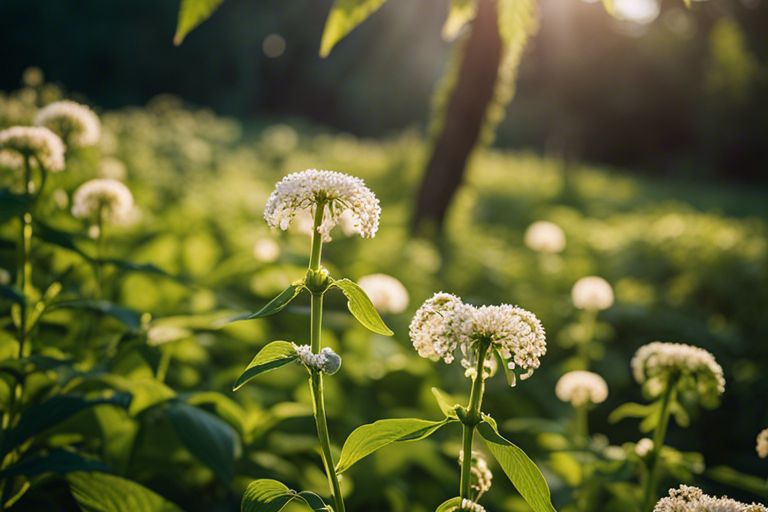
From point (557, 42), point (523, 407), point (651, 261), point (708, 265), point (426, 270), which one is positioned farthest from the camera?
point (557, 42)

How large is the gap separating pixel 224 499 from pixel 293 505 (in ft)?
0.80

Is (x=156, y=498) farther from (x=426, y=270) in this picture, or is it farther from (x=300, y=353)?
(x=426, y=270)

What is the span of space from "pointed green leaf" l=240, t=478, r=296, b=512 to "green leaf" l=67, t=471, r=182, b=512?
40cm

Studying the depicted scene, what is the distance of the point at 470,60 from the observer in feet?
17.1

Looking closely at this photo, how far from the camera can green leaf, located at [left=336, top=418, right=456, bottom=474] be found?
1.06 meters

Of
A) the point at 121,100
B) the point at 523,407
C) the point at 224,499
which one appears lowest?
the point at 224,499

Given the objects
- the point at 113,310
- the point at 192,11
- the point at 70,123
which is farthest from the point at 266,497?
the point at 70,123

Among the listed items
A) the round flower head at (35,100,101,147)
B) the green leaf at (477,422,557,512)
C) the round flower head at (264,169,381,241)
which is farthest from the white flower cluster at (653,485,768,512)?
the round flower head at (35,100,101,147)

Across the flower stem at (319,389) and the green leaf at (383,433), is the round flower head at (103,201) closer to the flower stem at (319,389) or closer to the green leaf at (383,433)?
the flower stem at (319,389)

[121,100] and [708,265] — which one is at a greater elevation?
[121,100]

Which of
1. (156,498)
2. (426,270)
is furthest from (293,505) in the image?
(426,270)

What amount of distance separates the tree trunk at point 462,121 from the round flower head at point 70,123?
11.3 ft

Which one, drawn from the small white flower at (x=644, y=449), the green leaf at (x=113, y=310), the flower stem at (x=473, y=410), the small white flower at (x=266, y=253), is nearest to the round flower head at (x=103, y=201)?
the green leaf at (x=113, y=310)

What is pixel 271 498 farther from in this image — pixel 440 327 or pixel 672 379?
pixel 672 379
